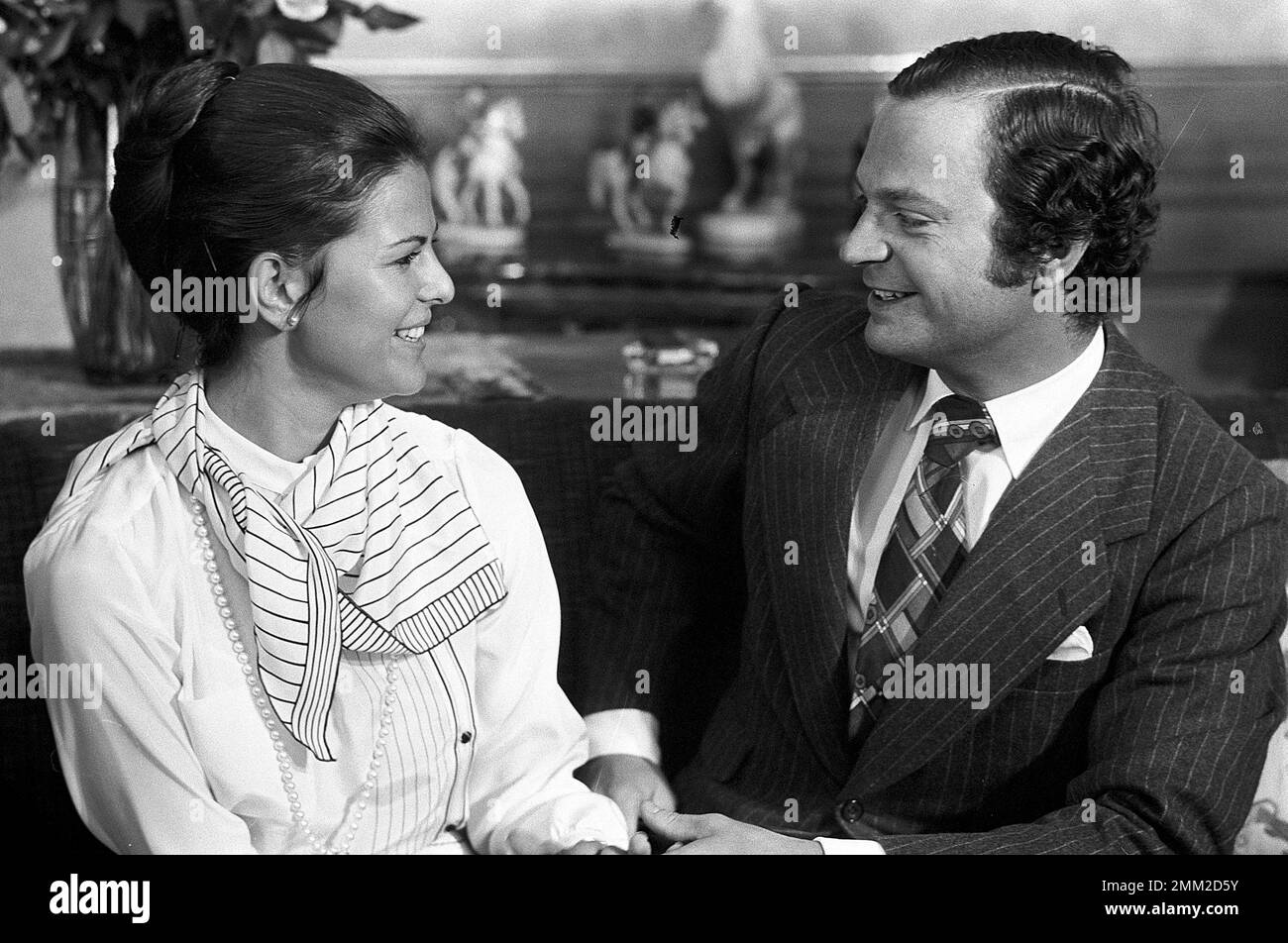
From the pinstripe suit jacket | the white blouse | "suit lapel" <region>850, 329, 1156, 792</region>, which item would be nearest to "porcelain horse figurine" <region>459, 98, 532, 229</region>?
the pinstripe suit jacket

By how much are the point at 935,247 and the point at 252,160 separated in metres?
0.67

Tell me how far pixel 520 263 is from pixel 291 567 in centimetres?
174

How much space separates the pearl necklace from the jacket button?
0.48 m

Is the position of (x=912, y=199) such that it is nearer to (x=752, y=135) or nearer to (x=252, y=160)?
(x=252, y=160)

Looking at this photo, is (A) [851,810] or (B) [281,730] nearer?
(B) [281,730]

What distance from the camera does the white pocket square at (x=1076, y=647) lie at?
1542 millimetres

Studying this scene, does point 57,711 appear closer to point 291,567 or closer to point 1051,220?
point 291,567

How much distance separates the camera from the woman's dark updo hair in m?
1.43

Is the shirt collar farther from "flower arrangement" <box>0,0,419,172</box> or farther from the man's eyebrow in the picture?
"flower arrangement" <box>0,0,419,172</box>

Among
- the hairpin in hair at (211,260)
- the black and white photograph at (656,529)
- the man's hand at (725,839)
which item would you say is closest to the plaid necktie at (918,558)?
the black and white photograph at (656,529)

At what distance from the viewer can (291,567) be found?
146 centimetres

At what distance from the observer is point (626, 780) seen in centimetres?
174

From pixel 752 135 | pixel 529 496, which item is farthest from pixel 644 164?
pixel 529 496
